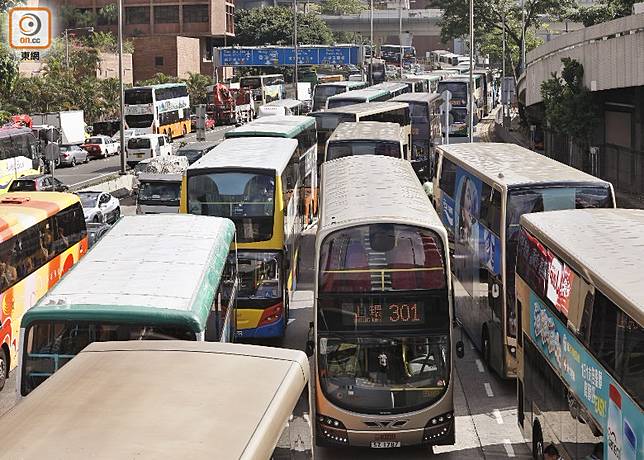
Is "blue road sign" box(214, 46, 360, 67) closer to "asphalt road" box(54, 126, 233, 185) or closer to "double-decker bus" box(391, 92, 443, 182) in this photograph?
"asphalt road" box(54, 126, 233, 185)

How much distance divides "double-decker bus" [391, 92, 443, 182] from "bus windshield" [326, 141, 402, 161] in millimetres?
11511

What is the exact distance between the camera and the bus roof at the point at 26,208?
17.9m

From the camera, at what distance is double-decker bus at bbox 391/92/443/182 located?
4125 cm

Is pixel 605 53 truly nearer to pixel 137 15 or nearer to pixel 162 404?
pixel 162 404

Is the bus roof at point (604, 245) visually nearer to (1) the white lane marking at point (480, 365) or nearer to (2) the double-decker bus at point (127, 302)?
(2) the double-decker bus at point (127, 302)

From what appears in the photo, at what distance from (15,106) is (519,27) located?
1508 inches

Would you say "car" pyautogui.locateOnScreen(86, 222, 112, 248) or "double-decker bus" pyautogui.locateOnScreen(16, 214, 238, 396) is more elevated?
"double-decker bus" pyautogui.locateOnScreen(16, 214, 238, 396)

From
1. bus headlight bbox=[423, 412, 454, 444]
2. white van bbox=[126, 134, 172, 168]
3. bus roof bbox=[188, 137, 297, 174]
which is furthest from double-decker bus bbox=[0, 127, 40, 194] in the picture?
bus headlight bbox=[423, 412, 454, 444]

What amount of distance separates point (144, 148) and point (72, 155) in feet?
19.6

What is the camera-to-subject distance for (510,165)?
61.6 feet

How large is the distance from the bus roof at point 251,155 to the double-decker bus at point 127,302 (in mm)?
5130

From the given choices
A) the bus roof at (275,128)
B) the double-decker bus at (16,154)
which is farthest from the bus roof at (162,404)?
the double-decker bus at (16,154)

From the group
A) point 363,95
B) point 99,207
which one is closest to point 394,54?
point 363,95

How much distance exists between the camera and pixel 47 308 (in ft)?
37.9
